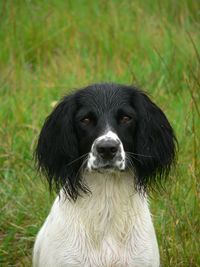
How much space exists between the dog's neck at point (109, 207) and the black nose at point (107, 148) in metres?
0.33

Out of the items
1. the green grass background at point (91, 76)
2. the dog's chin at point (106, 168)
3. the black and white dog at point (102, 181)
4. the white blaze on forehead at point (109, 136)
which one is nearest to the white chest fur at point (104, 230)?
the black and white dog at point (102, 181)

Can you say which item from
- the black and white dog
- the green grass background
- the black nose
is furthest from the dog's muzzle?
the green grass background

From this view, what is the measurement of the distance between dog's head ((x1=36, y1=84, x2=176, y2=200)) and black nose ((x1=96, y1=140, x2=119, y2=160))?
104mm

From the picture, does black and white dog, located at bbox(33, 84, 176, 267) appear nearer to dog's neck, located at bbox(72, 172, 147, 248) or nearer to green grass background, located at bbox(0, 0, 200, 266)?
dog's neck, located at bbox(72, 172, 147, 248)

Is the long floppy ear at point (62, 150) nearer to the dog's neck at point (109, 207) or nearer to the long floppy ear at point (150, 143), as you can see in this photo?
the dog's neck at point (109, 207)

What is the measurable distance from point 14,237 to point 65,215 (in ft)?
3.47

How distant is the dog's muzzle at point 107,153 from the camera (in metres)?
3.77

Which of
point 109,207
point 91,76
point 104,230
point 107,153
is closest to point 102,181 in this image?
point 109,207

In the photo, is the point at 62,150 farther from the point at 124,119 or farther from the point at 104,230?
the point at 104,230

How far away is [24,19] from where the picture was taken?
7297 mm

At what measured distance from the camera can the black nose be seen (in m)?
3.76

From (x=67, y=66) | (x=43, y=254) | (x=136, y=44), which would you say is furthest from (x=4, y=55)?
(x=43, y=254)

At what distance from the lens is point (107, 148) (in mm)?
3756

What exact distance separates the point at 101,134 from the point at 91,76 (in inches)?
107
